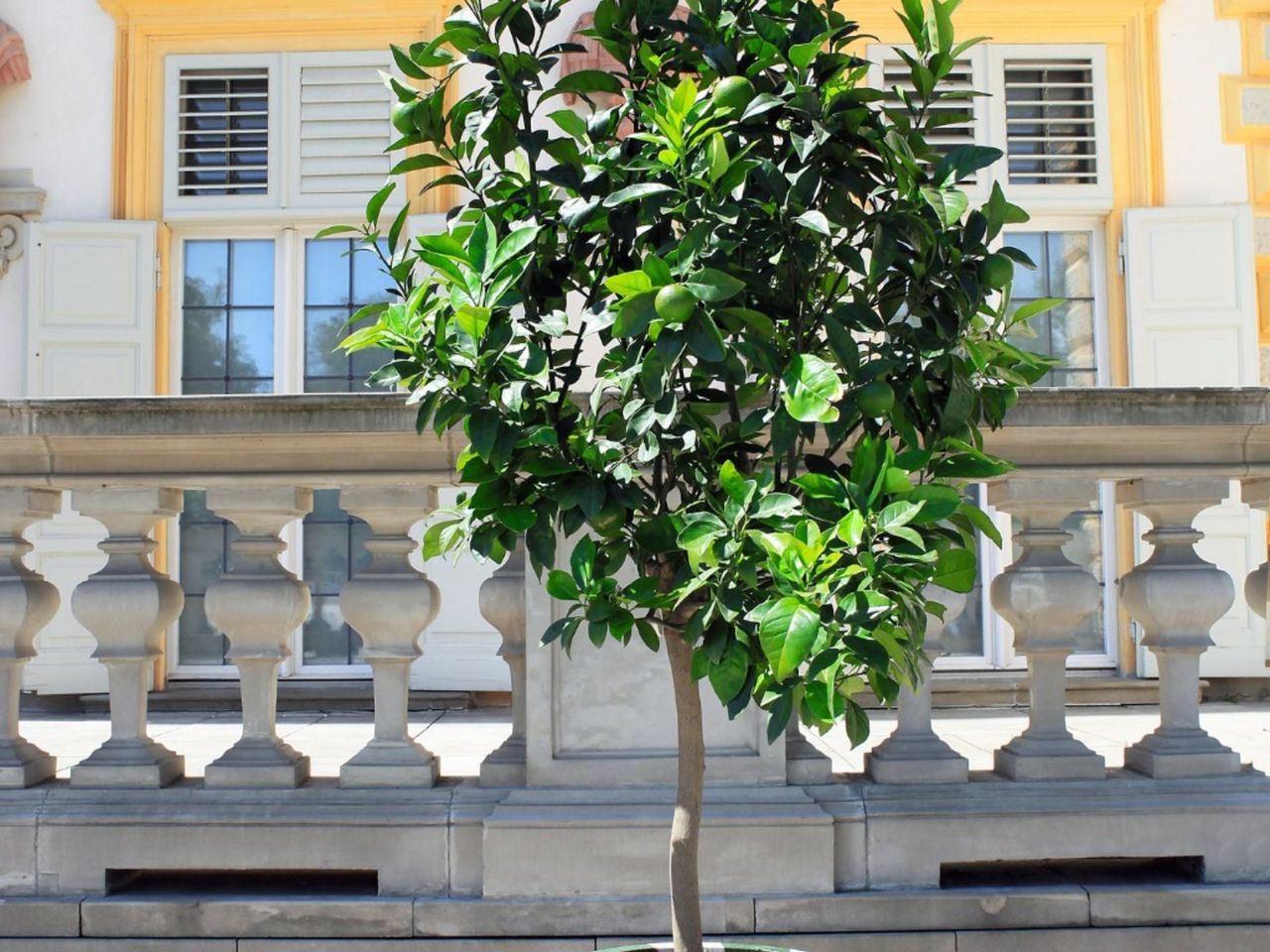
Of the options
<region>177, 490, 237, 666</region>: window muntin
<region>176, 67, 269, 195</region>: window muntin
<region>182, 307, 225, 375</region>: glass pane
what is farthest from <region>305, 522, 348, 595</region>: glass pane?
<region>176, 67, 269, 195</region>: window muntin

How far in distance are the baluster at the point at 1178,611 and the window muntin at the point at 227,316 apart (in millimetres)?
5155

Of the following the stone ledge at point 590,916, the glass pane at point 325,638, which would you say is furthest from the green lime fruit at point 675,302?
the glass pane at point 325,638

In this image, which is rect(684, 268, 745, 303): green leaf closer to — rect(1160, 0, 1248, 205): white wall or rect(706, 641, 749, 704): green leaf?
rect(706, 641, 749, 704): green leaf

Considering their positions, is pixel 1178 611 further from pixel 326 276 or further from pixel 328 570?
pixel 326 276

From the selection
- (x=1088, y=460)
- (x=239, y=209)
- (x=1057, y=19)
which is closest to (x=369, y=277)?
(x=239, y=209)

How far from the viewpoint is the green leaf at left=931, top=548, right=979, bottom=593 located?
1.45m

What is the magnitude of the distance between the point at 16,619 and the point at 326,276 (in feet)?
14.4

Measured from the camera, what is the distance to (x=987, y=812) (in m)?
2.57

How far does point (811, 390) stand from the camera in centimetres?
145

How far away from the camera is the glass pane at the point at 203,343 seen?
6.90 metres

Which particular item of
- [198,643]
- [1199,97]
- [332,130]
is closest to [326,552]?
[198,643]

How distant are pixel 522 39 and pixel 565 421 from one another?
0.55 metres

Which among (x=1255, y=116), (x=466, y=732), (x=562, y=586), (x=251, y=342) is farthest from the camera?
(x=251, y=342)

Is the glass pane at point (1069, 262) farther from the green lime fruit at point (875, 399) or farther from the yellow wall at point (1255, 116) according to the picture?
the green lime fruit at point (875, 399)
